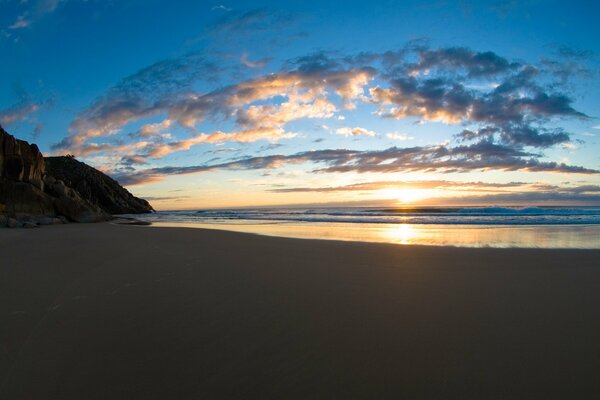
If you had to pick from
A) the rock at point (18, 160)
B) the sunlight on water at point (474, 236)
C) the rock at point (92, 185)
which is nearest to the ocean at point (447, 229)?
the sunlight on water at point (474, 236)

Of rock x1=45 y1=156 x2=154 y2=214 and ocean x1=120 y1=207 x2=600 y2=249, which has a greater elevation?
rock x1=45 y1=156 x2=154 y2=214

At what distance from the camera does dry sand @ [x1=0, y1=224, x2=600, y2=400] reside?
96.4 inches

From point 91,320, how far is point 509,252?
884 cm

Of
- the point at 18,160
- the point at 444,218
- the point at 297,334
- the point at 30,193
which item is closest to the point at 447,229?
the point at 444,218

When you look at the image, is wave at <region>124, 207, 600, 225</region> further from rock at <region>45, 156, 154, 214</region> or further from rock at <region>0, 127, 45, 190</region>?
rock at <region>45, 156, 154, 214</region>

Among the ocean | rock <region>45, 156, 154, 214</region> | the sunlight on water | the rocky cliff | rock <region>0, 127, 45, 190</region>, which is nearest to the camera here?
the sunlight on water

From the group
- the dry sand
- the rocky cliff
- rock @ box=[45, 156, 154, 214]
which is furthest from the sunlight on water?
rock @ box=[45, 156, 154, 214]

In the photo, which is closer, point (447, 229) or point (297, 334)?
point (297, 334)

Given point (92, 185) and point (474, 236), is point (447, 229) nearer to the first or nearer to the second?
point (474, 236)

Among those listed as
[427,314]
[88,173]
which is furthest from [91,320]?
[88,173]

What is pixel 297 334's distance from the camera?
328 cm

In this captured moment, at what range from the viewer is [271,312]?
12.7ft

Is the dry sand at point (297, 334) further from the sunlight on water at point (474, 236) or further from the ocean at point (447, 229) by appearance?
the ocean at point (447, 229)

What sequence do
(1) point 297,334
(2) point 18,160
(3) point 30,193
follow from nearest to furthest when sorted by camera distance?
(1) point 297,334 → (3) point 30,193 → (2) point 18,160
